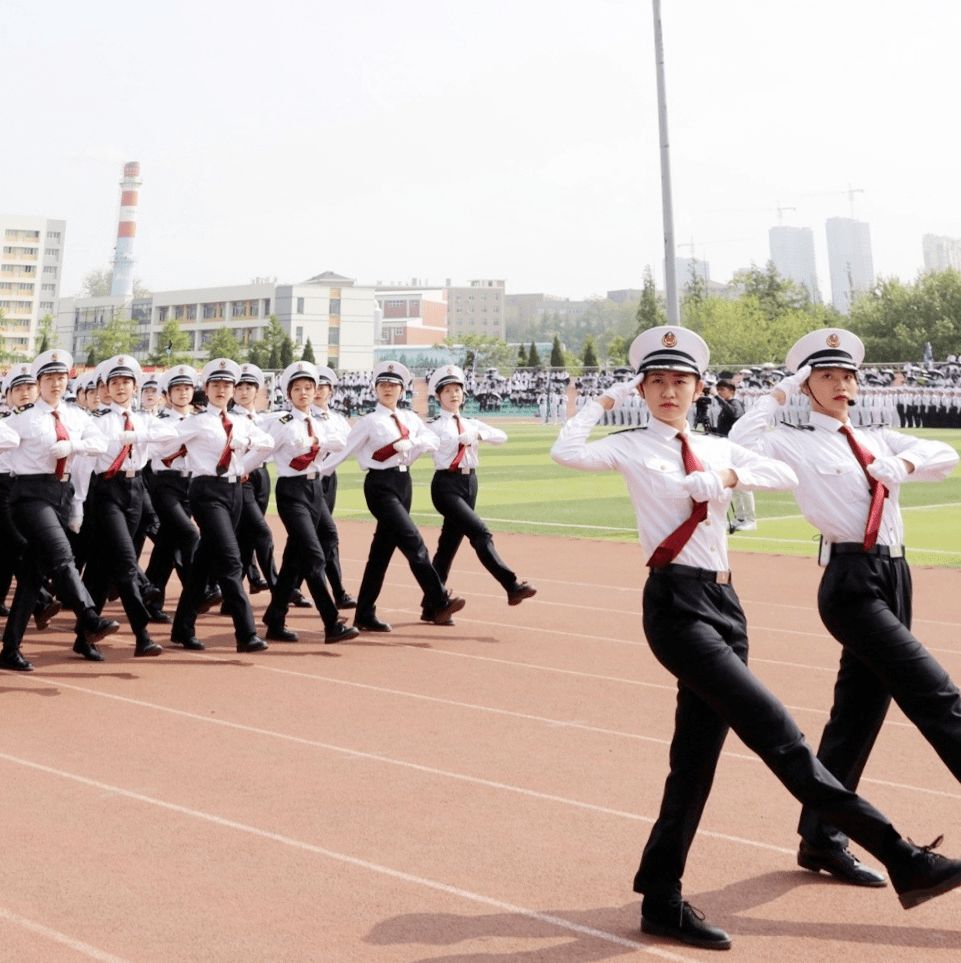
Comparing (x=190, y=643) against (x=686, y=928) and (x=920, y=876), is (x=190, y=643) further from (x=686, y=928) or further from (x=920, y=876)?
(x=920, y=876)

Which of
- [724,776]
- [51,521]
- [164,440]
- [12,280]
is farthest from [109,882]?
[12,280]

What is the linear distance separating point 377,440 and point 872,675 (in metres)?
6.68

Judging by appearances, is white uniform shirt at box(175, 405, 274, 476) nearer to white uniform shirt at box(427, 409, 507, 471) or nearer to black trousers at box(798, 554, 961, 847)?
white uniform shirt at box(427, 409, 507, 471)

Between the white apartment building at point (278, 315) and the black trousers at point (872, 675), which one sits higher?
the white apartment building at point (278, 315)

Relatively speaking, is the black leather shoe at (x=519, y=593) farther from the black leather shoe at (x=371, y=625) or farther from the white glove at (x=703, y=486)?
the white glove at (x=703, y=486)

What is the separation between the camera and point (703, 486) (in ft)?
16.3

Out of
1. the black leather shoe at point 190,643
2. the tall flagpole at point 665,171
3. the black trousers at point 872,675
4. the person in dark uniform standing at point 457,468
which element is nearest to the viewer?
the black trousers at point 872,675

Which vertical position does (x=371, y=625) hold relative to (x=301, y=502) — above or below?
below

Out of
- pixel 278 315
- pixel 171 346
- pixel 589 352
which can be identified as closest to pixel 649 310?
pixel 589 352

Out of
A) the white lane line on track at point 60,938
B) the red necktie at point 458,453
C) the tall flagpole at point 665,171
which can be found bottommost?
the white lane line on track at point 60,938

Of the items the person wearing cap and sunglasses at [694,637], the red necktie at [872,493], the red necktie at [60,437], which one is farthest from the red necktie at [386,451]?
the red necktie at [872,493]

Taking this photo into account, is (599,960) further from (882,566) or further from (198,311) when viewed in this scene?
(198,311)

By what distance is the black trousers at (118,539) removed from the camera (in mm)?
10422

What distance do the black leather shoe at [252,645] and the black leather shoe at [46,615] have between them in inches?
94.9
